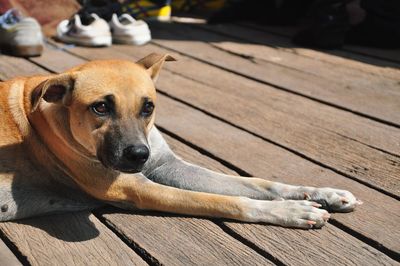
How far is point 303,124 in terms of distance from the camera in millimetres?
3924

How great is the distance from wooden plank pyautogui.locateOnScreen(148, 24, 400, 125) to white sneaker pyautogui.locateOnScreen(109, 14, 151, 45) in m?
0.21

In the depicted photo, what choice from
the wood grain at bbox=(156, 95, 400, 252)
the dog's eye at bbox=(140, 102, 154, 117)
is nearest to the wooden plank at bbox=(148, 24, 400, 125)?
the wood grain at bbox=(156, 95, 400, 252)

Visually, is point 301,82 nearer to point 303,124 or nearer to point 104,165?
point 303,124

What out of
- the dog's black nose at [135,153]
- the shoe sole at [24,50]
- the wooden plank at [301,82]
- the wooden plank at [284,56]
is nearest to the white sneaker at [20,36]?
the shoe sole at [24,50]

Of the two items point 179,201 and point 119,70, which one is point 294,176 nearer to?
point 179,201

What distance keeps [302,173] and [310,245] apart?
73 centimetres

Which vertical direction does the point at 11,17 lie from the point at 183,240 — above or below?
above

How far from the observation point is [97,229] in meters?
2.66

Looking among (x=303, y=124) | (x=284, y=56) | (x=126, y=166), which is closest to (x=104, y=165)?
(x=126, y=166)

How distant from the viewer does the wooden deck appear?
2500 mm

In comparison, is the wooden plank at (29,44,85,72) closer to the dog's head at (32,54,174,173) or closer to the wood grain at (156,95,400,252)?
the wood grain at (156,95,400,252)

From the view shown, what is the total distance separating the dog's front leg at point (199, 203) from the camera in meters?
2.70

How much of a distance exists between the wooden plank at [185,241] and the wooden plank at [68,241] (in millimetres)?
50

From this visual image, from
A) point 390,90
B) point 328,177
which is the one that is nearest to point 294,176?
point 328,177
